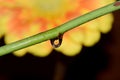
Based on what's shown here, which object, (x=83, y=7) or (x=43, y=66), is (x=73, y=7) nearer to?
(x=83, y=7)

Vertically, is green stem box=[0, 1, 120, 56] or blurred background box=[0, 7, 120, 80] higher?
blurred background box=[0, 7, 120, 80]

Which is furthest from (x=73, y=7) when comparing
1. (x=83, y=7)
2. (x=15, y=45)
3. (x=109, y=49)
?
(x=15, y=45)

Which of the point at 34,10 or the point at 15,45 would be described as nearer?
the point at 15,45

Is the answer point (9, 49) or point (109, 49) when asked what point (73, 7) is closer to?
point (109, 49)

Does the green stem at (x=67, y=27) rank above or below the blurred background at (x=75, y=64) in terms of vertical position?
below

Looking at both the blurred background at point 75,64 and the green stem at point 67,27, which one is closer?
the green stem at point 67,27

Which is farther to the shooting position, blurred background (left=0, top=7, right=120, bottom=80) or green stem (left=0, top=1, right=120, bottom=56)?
blurred background (left=0, top=7, right=120, bottom=80)

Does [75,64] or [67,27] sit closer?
[67,27]

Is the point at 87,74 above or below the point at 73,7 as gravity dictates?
below
